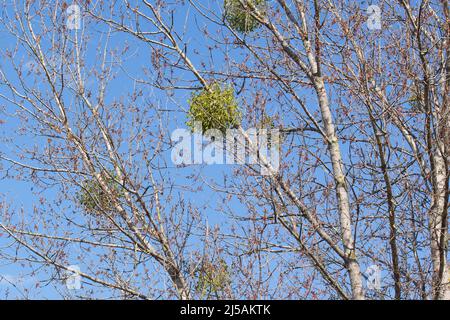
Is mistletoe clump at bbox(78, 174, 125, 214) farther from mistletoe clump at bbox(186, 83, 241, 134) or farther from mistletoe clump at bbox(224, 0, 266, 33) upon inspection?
mistletoe clump at bbox(224, 0, 266, 33)

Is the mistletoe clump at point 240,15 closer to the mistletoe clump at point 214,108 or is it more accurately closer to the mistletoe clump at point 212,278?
the mistletoe clump at point 214,108

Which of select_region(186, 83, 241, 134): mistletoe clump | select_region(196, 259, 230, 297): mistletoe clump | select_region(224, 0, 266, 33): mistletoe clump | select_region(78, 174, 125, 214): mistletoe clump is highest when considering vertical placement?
select_region(224, 0, 266, 33): mistletoe clump

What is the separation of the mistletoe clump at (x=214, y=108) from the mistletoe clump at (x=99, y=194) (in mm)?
1223

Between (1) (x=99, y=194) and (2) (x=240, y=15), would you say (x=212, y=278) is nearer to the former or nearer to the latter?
(1) (x=99, y=194)

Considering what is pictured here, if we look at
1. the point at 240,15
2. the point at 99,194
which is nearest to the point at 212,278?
the point at 99,194

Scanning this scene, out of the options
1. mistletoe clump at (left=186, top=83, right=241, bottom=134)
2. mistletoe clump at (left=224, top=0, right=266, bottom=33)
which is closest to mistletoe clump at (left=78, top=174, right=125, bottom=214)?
mistletoe clump at (left=186, top=83, right=241, bottom=134)

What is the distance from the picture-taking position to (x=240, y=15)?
26.9 ft

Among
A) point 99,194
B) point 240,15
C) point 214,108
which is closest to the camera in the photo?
point 214,108

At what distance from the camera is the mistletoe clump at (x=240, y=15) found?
816 cm

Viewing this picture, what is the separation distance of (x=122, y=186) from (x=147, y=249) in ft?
2.51

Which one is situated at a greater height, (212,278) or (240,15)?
(240,15)

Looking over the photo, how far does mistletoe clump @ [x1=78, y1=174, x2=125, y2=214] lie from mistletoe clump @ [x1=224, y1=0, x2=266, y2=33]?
A: 2.51 meters

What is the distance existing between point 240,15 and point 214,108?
2076 millimetres

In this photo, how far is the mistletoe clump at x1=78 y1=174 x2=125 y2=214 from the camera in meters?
7.22
